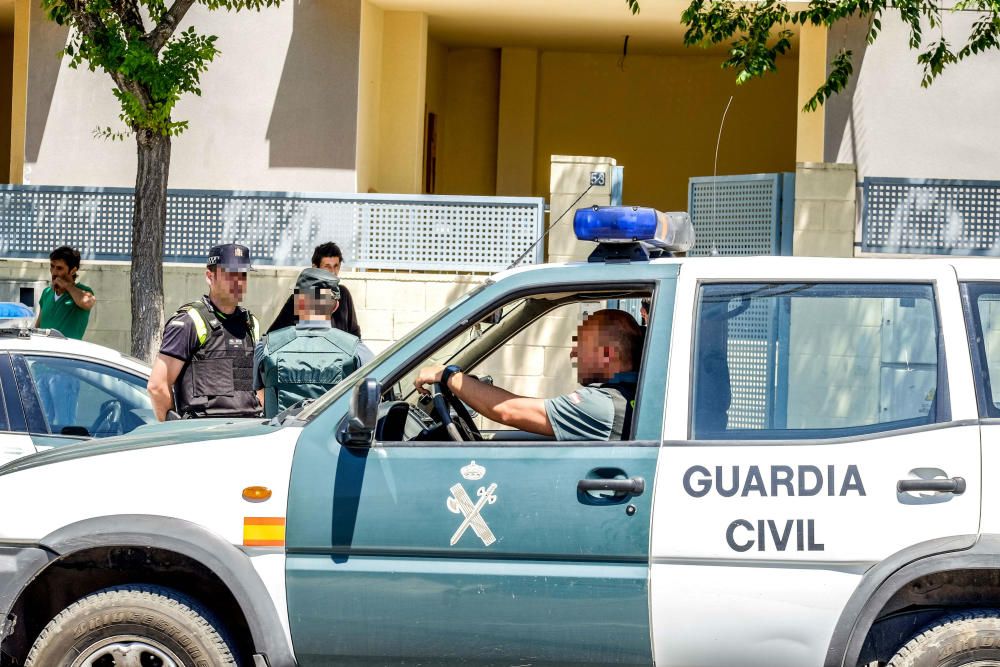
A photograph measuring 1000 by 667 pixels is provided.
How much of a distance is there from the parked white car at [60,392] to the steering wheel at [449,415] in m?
2.19

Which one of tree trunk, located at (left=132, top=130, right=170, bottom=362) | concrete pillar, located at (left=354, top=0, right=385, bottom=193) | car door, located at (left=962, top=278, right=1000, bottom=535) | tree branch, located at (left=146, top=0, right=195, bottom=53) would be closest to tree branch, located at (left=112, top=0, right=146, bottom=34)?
tree branch, located at (left=146, top=0, right=195, bottom=53)

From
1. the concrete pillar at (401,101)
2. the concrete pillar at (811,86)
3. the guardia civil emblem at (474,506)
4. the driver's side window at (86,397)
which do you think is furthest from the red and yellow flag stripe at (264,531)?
the concrete pillar at (401,101)

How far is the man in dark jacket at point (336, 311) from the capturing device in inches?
299

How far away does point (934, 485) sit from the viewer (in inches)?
150

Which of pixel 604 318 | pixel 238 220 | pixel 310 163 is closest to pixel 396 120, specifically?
pixel 310 163

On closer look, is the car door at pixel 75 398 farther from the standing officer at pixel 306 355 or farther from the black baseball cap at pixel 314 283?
the black baseball cap at pixel 314 283

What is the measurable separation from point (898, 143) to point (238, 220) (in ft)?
22.3

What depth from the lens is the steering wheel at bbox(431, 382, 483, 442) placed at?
435 centimetres

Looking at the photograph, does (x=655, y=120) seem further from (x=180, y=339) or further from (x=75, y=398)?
(x=75, y=398)

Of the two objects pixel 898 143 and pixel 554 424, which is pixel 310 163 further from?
pixel 554 424

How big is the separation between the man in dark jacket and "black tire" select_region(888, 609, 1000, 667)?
413 cm

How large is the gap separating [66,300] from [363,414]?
615 centimetres

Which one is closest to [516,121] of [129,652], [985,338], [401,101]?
[401,101]

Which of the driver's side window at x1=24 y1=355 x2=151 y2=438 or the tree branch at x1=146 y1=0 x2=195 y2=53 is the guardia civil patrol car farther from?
the tree branch at x1=146 y1=0 x2=195 y2=53
